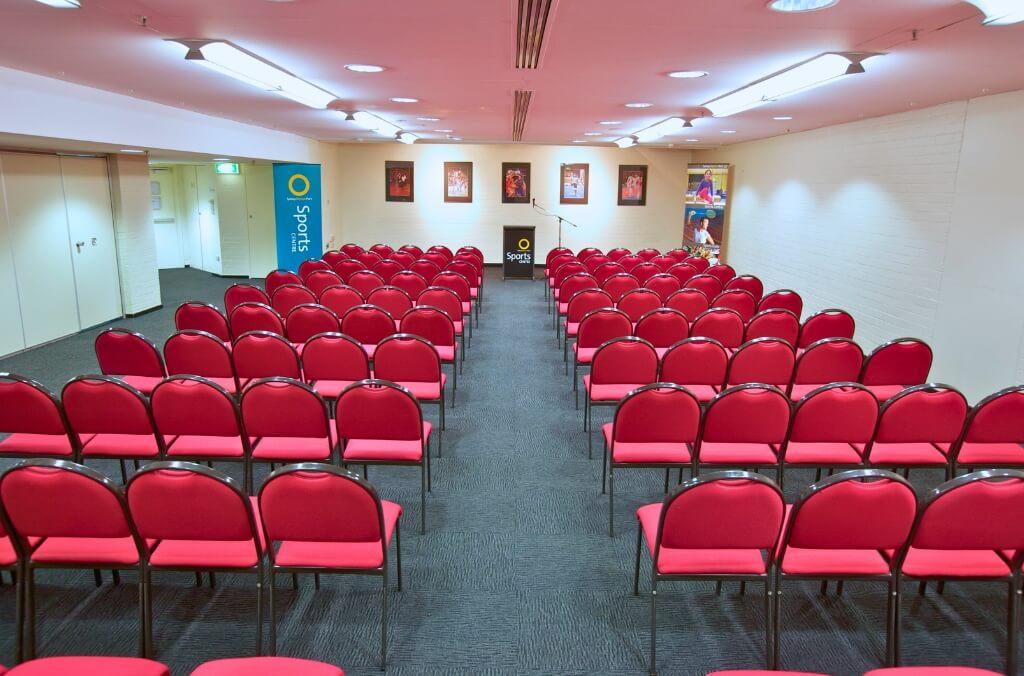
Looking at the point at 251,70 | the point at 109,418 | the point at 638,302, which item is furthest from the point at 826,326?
the point at 109,418

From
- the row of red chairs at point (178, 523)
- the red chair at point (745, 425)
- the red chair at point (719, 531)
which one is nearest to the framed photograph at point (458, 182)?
the red chair at point (745, 425)

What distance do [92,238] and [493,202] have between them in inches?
421

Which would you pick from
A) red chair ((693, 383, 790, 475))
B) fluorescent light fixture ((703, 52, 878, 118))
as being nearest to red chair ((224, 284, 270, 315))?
red chair ((693, 383, 790, 475))

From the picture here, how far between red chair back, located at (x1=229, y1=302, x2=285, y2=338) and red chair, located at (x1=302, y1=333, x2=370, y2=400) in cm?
152

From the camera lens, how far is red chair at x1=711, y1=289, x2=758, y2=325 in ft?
27.0

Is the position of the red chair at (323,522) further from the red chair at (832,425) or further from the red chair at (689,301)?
the red chair at (689,301)

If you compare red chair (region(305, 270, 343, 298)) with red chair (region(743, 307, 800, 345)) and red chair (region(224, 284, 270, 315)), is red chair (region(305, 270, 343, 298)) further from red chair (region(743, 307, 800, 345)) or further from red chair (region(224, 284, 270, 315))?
red chair (region(743, 307, 800, 345))

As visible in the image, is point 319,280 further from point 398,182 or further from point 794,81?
point 398,182

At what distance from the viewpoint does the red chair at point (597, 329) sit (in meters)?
6.73

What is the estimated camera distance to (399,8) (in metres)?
3.81

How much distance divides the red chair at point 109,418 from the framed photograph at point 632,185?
16.4 metres

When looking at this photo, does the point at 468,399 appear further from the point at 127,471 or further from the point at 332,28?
the point at 332,28

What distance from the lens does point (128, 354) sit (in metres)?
5.50

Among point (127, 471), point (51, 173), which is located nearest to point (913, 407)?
Result: point (127, 471)
